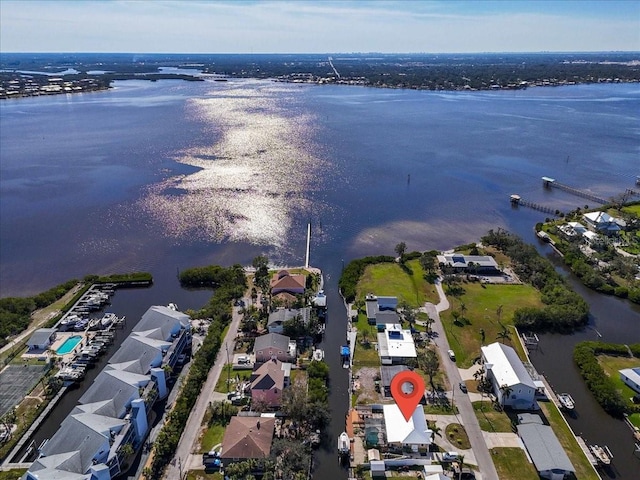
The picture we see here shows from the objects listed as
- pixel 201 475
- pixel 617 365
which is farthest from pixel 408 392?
pixel 617 365

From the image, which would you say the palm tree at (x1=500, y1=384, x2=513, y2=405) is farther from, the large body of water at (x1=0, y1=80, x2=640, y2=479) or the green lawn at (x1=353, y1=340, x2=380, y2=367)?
the green lawn at (x1=353, y1=340, x2=380, y2=367)

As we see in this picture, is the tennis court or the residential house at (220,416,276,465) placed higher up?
the residential house at (220,416,276,465)

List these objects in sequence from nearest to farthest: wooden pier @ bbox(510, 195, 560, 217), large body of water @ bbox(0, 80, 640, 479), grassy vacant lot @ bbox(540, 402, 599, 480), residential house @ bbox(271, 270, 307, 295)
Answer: grassy vacant lot @ bbox(540, 402, 599, 480), residential house @ bbox(271, 270, 307, 295), large body of water @ bbox(0, 80, 640, 479), wooden pier @ bbox(510, 195, 560, 217)

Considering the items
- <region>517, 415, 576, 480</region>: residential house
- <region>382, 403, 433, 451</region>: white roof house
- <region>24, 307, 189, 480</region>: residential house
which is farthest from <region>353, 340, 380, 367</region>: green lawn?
<region>24, 307, 189, 480</region>: residential house

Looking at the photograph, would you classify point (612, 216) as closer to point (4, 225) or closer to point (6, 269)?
point (6, 269)

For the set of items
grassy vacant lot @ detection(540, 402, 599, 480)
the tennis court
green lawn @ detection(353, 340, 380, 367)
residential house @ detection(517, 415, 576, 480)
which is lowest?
the tennis court

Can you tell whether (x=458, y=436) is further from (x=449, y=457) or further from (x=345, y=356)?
(x=345, y=356)
